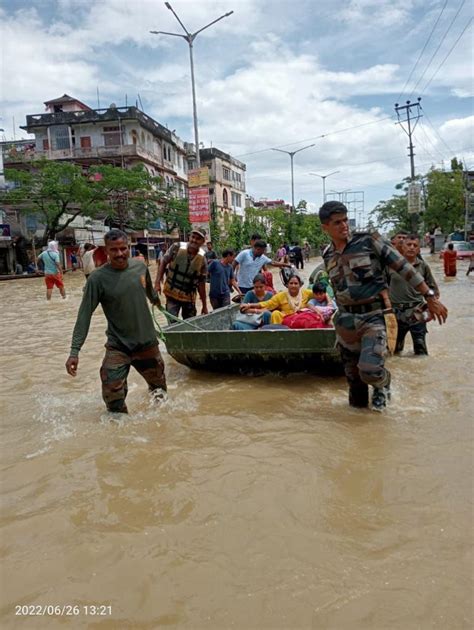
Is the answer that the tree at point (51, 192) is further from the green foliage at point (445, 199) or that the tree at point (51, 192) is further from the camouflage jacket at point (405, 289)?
the green foliage at point (445, 199)

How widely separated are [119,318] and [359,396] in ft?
6.98

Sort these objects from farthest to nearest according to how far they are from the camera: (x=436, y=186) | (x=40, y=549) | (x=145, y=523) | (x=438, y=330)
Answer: (x=436, y=186)
(x=438, y=330)
(x=145, y=523)
(x=40, y=549)

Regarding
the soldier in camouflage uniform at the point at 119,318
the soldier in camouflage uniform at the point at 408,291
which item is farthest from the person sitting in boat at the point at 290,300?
the soldier in camouflage uniform at the point at 119,318

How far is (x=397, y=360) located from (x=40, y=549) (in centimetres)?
491

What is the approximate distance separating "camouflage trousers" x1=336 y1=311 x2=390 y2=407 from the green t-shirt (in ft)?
5.18

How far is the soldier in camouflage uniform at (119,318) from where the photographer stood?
13.3 feet

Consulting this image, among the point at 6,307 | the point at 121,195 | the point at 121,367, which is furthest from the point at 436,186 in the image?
the point at 121,367

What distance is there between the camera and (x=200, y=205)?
54.9 feet

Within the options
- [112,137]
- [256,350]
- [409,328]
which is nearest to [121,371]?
[256,350]

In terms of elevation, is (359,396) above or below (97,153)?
below

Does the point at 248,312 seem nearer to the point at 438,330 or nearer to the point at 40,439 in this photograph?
the point at 40,439

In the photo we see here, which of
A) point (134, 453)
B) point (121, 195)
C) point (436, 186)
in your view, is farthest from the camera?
point (436, 186)

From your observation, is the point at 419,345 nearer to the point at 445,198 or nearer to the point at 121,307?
the point at 121,307

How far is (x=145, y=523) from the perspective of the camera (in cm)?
282
